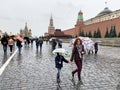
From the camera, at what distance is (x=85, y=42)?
2589cm

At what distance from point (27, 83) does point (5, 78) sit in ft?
4.50

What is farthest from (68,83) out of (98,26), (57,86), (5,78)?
(98,26)

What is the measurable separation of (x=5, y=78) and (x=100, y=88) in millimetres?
3336

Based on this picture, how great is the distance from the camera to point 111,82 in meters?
9.98

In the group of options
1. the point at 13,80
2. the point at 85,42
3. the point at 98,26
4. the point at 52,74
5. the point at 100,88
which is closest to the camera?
the point at 100,88

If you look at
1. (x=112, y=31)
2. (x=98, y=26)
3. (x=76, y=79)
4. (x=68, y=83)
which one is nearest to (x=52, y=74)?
(x=76, y=79)

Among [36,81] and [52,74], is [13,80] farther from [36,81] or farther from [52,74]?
[52,74]

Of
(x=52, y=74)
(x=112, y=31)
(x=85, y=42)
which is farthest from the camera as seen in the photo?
(x=112, y=31)

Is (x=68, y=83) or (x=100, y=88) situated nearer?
(x=100, y=88)

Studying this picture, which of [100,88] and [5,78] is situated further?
[5,78]

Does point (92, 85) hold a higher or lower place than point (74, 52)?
lower

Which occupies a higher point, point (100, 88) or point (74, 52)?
point (74, 52)

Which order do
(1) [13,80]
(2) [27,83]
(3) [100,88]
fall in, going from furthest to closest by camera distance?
(1) [13,80], (2) [27,83], (3) [100,88]

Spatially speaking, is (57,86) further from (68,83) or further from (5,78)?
(5,78)
